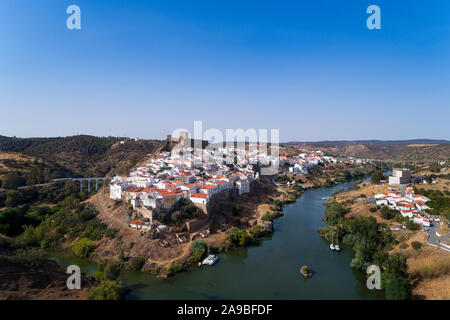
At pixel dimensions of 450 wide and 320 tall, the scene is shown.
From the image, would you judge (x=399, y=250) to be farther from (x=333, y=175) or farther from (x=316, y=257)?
(x=333, y=175)

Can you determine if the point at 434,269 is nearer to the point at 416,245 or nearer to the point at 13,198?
the point at 416,245

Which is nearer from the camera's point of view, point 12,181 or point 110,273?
point 110,273

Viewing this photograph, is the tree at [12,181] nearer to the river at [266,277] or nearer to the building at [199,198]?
the river at [266,277]

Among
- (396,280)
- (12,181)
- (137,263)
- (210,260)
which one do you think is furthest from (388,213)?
(12,181)

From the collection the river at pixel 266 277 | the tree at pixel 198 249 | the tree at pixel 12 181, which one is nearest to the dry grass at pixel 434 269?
the river at pixel 266 277

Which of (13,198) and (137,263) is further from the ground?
(13,198)

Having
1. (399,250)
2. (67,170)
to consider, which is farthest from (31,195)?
(399,250)

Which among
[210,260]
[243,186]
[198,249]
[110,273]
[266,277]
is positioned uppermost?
[243,186]

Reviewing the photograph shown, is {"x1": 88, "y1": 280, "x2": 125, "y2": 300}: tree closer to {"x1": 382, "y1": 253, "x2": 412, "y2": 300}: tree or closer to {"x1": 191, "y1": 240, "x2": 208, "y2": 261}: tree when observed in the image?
{"x1": 191, "y1": 240, "x2": 208, "y2": 261}: tree
